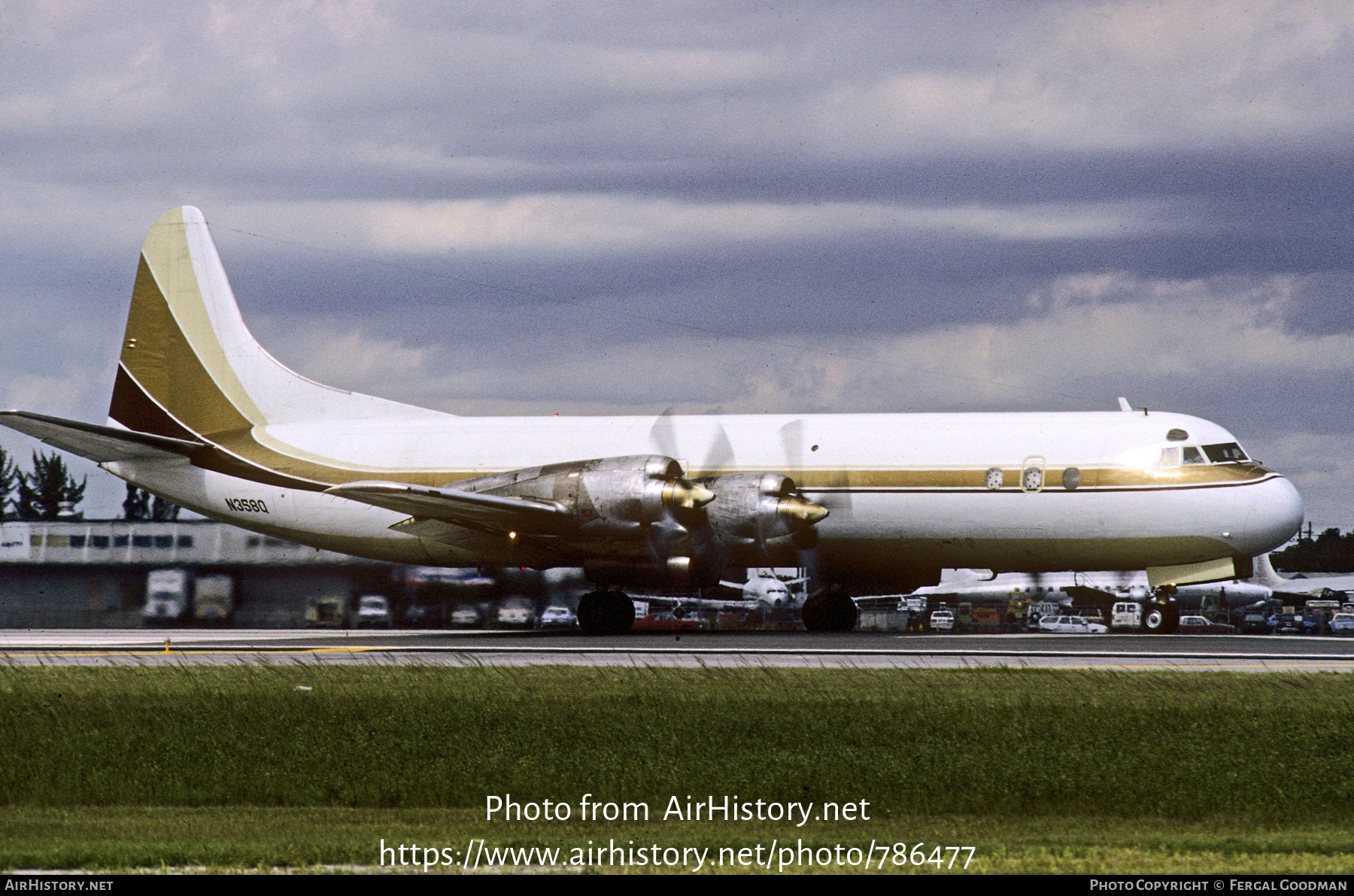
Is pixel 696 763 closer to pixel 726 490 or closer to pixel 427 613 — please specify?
pixel 726 490

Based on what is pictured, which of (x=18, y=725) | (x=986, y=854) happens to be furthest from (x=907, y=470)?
(x=986, y=854)

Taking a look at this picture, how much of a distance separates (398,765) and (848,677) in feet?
27.9

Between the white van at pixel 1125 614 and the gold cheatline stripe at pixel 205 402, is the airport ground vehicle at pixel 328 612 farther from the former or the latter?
the white van at pixel 1125 614

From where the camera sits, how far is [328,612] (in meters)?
45.8

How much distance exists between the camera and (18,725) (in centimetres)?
2098

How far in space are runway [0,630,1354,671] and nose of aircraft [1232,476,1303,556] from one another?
2206mm

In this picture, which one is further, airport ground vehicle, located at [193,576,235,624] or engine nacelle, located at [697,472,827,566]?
→ airport ground vehicle, located at [193,576,235,624]

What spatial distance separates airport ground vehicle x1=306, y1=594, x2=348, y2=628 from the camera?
45531 mm

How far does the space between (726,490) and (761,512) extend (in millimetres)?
1073

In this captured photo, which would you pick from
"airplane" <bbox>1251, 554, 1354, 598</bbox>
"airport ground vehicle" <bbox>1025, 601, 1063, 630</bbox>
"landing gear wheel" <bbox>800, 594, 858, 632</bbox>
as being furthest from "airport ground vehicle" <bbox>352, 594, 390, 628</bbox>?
"airplane" <bbox>1251, 554, 1354, 598</bbox>

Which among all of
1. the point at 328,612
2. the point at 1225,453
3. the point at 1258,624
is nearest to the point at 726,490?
the point at 1225,453

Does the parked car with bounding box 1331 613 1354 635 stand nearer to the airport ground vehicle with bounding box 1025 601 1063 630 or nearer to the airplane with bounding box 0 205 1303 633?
the airport ground vehicle with bounding box 1025 601 1063 630

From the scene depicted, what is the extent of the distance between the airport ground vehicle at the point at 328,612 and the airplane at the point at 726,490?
13.7ft
